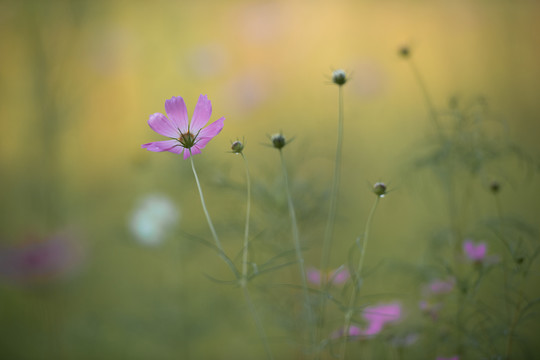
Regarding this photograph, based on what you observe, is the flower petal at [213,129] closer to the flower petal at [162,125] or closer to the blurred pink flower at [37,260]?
the flower petal at [162,125]

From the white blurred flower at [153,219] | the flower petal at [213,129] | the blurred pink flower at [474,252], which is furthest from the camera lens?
the white blurred flower at [153,219]

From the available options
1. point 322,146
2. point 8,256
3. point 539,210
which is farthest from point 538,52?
point 8,256

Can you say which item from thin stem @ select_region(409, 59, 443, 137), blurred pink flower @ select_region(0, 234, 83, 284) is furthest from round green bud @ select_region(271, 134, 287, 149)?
blurred pink flower @ select_region(0, 234, 83, 284)

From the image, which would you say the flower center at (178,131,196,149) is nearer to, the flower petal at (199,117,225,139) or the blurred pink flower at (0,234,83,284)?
the flower petal at (199,117,225,139)

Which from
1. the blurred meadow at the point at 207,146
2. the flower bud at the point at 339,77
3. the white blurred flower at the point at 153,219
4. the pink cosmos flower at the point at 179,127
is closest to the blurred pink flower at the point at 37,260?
the blurred meadow at the point at 207,146

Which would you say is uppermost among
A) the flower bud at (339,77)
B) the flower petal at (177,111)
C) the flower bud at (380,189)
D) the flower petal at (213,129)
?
the flower bud at (339,77)

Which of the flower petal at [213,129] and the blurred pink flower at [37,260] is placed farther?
the blurred pink flower at [37,260]

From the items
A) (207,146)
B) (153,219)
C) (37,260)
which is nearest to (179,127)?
(153,219)

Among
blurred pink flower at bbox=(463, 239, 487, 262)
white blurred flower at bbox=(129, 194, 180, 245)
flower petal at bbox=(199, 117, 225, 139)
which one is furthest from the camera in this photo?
white blurred flower at bbox=(129, 194, 180, 245)
